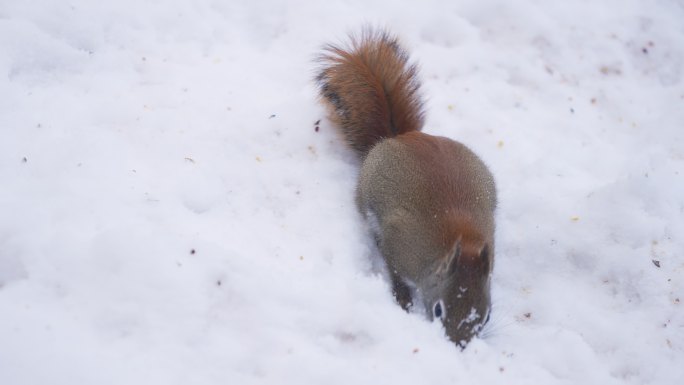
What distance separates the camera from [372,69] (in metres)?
2.93

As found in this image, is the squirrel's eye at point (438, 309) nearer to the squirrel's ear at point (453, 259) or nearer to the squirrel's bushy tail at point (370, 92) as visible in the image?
the squirrel's ear at point (453, 259)

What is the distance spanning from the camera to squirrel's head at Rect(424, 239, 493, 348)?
2248 mm

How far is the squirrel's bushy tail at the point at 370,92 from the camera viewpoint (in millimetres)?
2904

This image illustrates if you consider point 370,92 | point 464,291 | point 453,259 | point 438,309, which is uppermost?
point 370,92

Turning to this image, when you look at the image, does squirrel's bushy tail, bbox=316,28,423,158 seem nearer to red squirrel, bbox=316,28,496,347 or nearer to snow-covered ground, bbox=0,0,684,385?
red squirrel, bbox=316,28,496,347

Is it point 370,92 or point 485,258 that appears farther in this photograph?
point 370,92

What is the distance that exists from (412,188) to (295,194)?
565 mm

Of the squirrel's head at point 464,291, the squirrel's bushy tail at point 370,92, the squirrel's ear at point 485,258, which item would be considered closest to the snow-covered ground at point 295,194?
the squirrel's head at point 464,291

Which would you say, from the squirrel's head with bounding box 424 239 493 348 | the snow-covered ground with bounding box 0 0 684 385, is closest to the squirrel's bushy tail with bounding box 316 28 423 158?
the snow-covered ground with bounding box 0 0 684 385

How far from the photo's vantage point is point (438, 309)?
7.72 ft

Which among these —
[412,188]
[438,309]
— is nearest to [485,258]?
[438,309]

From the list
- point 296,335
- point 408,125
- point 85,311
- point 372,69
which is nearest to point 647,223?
point 408,125

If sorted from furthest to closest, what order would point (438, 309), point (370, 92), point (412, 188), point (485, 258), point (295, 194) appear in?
point (370, 92) → point (295, 194) → point (412, 188) → point (438, 309) → point (485, 258)

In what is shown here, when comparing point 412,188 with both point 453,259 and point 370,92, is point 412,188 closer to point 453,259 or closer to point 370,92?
point 453,259
